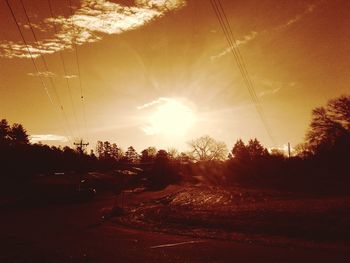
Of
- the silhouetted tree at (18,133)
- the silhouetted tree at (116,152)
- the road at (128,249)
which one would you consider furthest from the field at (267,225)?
the silhouetted tree at (116,152)

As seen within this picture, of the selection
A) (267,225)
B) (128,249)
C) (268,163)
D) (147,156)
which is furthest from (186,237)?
(147,156)

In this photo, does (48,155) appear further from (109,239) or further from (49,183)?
(109,239)

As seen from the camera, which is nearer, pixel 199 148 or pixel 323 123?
pixel 323 123

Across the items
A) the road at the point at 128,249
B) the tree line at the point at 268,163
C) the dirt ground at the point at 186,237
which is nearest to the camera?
the road at the point at 128,249

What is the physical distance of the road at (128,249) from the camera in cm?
900

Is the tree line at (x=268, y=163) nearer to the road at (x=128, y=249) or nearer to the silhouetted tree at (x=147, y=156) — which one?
the road at (x=128, y=249)

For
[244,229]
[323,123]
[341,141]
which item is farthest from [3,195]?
[323,123]

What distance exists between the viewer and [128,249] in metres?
10.3

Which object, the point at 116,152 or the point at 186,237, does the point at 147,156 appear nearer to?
the point at 116,152

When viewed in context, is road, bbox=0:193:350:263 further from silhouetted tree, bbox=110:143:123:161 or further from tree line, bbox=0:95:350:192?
silhouetted tree, bbox=110:143:123:161

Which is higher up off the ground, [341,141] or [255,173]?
[341,141]

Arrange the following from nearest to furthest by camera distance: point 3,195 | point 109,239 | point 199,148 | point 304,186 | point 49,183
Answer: point 109,239 < point 49,183 < point 3,195 < point 304,186 < point 199,148

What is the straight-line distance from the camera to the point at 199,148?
137500 mm

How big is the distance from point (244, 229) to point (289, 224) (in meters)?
1.66
